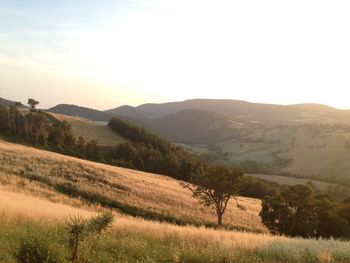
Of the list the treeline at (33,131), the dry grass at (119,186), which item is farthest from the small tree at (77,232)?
the treeline at (33,131)

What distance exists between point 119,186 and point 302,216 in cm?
2089

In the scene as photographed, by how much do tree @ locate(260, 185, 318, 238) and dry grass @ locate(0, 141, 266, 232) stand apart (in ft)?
11.3

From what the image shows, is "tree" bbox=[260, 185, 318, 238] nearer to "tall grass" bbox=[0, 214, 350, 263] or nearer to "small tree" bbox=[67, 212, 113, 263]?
"tall grass" bbox=[0, 214, 350, 263]

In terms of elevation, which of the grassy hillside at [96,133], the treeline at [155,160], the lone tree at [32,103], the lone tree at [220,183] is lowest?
the treeline at [155,160]

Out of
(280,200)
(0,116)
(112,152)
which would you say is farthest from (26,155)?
(112,152)

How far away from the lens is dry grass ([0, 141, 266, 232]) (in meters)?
47.9

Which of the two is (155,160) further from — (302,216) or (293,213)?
(302,216)

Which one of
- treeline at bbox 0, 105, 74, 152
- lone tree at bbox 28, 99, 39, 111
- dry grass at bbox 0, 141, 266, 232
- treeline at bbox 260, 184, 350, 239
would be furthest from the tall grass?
lone tree at bbox 28, 99, 39, 111

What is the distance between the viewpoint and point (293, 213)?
44.8 m

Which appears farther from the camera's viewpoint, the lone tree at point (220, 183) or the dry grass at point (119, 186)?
the lone tree at point (220, 183)

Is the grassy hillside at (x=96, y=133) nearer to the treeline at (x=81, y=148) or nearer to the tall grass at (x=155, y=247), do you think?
the treeline at (x=81, y=148)

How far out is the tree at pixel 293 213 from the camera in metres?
43.8

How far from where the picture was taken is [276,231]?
4609cm

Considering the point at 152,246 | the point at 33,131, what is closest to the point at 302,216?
the point at 152,246
